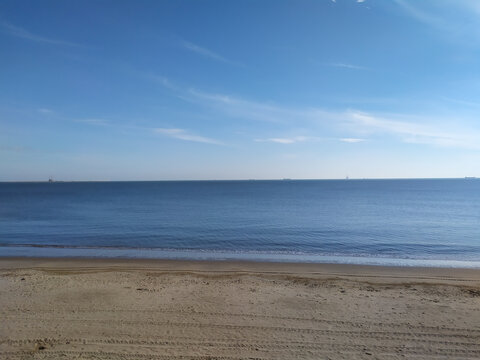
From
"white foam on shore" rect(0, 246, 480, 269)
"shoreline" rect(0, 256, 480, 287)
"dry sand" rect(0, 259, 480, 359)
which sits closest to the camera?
"dry sand" rect(0, 259, 480, 359)

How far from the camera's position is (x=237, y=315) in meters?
8.82

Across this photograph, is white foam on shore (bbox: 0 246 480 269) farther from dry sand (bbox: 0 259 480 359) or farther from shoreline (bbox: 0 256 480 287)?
dry sand (bbox: 0 259 480 359)

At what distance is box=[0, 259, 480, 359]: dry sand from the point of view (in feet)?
22.7

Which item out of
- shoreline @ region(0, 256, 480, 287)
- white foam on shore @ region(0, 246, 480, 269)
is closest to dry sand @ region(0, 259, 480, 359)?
shoreline @ region(0, 256, 480, 287)

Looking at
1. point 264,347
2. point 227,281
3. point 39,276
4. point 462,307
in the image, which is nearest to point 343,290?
point 462,307

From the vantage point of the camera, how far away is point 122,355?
665 centimetres

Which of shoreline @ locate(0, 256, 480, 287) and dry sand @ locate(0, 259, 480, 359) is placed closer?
dry sand @ locate(0, 259, 480, 359)

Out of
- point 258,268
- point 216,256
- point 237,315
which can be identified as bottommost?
point 216,256

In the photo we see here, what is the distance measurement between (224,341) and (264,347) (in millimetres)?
949

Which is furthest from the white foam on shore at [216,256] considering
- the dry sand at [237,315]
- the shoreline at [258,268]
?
the dry sand at [237,315]

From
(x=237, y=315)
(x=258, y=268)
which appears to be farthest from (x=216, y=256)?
(x=237, y=315)

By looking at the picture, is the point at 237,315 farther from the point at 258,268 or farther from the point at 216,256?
the point at 216,256

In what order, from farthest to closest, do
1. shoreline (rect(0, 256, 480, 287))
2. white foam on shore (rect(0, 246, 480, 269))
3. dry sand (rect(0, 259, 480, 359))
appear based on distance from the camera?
white foam on shore (rect(0, 246, 480, 269)), shoreline (rect(0, 256, 480, 287)), dry sand (rect(0, 259, 480, 359))

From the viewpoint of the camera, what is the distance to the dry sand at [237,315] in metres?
6.93
